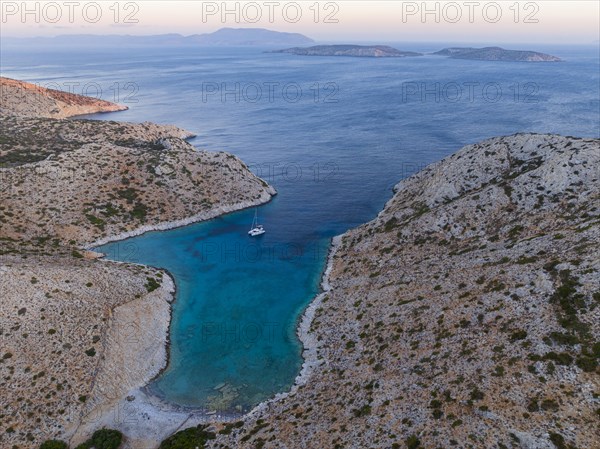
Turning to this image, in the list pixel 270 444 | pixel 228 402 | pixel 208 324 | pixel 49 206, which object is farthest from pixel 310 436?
pixel 49 206

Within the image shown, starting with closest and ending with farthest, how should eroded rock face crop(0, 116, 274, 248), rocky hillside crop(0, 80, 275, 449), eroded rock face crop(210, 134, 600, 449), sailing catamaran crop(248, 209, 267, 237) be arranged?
eroded rock face crop(210, 134, 600, 449)
rocky hillside crop(0, 80, 275, 449)
eroded rock face crop(0, 116, 274, 248)
sailing catamaran crop(248, 209, 267, 237)

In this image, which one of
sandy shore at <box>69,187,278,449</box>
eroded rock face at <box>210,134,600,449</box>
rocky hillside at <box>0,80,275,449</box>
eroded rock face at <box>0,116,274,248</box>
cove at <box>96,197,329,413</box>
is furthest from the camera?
eroded rock face at <box>0,116,274,248</box>

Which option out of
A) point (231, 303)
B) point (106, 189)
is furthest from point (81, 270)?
point (106, 189)

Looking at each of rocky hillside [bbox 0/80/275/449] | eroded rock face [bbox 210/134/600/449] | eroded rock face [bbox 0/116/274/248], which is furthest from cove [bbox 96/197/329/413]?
eroded rock face [bbox 0/116/274/248]

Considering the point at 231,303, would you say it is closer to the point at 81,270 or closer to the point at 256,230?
the point at 81,270

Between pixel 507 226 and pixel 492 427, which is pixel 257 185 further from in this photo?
pixel 492 427

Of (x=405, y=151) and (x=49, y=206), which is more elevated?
(x=405, y=151)

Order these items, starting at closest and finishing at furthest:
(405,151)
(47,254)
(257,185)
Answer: (47,254) < (257,185) < (405,151)

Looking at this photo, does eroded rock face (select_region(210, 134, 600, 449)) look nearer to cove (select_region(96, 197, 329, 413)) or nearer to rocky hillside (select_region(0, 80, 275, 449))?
cove (select_region(96, 197, 329, 413))

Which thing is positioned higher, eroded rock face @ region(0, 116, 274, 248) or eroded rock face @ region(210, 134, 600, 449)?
eroded rock face @ region(0, 116, 274, 248)
